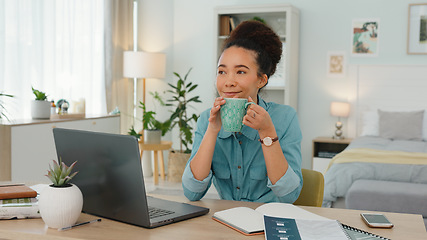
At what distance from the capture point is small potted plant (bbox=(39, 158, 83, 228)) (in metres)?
1.18

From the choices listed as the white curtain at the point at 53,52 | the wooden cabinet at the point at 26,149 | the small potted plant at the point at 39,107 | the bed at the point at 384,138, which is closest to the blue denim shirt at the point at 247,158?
the bed at the point at 384,138

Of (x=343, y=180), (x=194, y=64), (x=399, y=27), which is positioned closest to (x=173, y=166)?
(x=194, y=64)

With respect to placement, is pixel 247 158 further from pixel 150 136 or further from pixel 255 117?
pixel 150 136

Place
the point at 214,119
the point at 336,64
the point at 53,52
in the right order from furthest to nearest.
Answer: the point at 336,64, the point at 53,52, the point at 214,119

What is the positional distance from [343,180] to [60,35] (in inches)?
→ 109

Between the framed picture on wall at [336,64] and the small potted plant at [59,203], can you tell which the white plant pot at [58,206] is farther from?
the framed picture on wall at [336,64]

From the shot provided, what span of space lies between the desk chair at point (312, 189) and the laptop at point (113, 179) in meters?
0.50

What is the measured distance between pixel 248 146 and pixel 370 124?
3.80 m

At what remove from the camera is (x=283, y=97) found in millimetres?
5789

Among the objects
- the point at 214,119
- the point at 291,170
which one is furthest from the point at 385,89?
the point at 214,119

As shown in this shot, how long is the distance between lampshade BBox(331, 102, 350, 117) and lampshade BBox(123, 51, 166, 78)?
1.93 m

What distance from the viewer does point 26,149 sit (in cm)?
345

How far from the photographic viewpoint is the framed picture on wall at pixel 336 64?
5531 millimetres

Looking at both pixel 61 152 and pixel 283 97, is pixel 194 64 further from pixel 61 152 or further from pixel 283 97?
pixel 61 152
